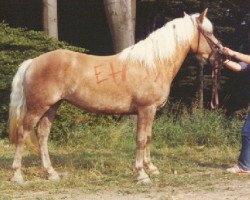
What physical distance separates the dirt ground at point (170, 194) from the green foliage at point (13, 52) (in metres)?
5.87

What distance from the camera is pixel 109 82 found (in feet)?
25.4

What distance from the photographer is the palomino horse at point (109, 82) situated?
7.71m

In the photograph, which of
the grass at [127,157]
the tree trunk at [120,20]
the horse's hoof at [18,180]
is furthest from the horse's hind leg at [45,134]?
the tree trunk at [120,20]

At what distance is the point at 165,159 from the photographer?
9.76m

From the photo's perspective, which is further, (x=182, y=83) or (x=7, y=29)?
(x=182, y=83)

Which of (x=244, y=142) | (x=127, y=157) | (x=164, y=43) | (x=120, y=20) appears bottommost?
(x=127, y=157)

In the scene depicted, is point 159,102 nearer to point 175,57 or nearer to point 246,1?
point 175,57

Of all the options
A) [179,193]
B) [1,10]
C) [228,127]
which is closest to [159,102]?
[179,193]

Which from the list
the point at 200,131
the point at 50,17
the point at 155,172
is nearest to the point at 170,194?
the point at 155,172

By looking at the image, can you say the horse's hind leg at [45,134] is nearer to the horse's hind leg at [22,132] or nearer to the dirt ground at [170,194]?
the horse's hind leg at [22,132]

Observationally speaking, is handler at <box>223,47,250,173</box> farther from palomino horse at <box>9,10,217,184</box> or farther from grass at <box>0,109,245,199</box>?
palomino horse at <box>9,10,217,184</box>

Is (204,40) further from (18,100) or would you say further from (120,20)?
(120,20)

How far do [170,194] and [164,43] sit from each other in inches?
86.6

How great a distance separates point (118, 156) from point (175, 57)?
2689 millimetres
